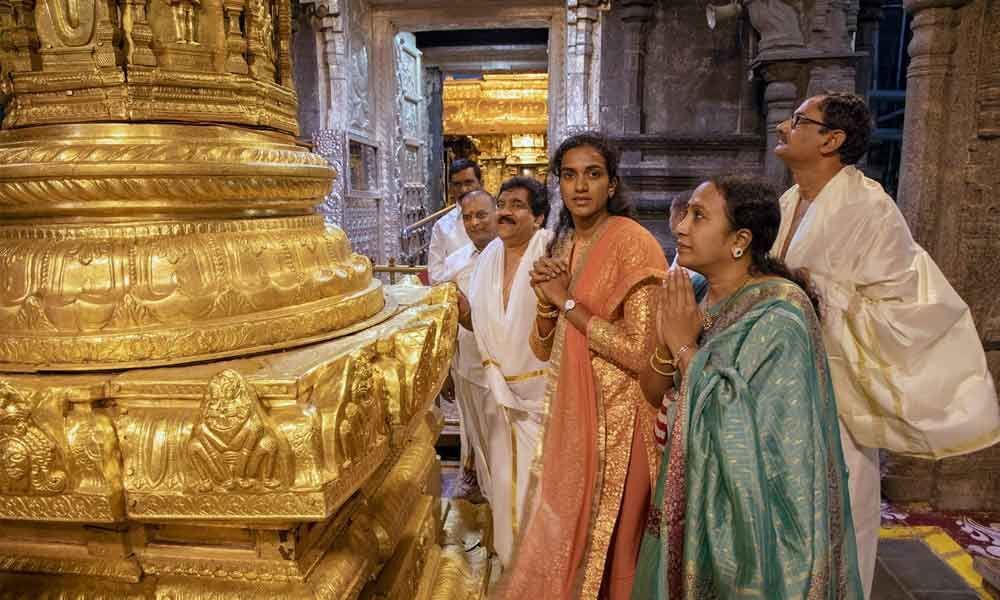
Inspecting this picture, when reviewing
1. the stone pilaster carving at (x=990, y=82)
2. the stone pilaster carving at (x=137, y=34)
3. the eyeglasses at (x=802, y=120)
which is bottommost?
the eyeglasses at (x=802, y=120)

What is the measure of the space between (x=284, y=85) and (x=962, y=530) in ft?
12.5

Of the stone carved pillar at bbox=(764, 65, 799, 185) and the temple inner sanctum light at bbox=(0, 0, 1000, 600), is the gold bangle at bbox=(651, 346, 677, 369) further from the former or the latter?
the stone carved pillar at bbox=(764, 65, 799, 185)

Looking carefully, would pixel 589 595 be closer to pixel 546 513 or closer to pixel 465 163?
pixel 546 513

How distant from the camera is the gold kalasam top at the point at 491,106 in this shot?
48.0 feet

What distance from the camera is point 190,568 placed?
104 cm

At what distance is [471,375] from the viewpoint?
2.85 meters

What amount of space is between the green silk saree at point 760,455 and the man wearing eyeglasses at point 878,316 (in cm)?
60

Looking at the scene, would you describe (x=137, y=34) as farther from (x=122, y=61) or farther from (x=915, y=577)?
(x=915, y=577)

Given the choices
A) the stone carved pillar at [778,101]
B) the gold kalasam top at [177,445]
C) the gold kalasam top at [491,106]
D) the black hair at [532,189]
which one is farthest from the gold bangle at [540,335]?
the gold kalasam top at [491,106]

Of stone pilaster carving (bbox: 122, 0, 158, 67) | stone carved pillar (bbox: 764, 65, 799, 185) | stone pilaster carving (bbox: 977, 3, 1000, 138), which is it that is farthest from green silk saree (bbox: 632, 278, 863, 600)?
stone carved pillar (bbox: 764, 65, 799, 185)

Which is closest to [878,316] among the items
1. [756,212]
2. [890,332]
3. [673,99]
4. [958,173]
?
[890,332]

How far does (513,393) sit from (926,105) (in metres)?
2.73

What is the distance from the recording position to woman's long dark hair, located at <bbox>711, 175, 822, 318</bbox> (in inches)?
59.4

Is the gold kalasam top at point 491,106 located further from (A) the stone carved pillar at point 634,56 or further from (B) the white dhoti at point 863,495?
(B) the white dhoti at point 863,495
